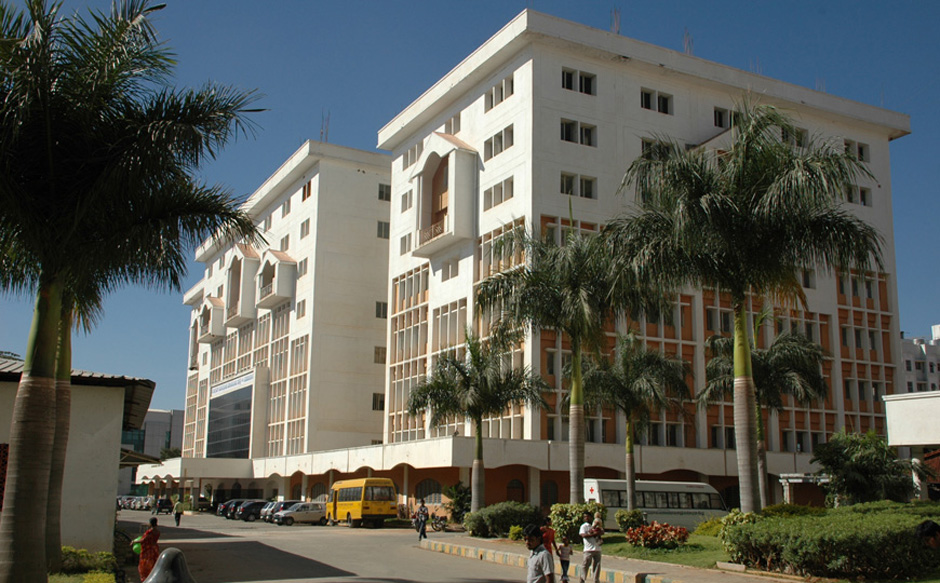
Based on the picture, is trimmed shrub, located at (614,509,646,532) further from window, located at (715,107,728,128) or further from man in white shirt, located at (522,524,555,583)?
window, located at (715,107,728,128)

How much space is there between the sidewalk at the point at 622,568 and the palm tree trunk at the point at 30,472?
10915 mm

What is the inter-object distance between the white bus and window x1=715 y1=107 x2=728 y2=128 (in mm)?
25861

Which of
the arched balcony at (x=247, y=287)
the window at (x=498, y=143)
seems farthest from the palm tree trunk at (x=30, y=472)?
the arched balcony at (x=247, y=287)

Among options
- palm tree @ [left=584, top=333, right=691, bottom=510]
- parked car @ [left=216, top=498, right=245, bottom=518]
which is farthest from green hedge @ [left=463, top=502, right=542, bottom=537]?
parked car @ [left=216, top=498, right=245, bottom=518]

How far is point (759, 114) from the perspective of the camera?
19.0 meters

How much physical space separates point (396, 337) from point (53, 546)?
42.8 metres

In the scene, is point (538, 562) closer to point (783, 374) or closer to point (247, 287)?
point (783, 374)

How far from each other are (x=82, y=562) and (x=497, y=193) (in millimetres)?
34801

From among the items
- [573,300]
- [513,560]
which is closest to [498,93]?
[573,300]

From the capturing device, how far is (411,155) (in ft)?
193

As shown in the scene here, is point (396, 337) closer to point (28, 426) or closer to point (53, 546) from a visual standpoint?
point (53, 546)

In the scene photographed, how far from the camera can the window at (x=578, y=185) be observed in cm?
4600

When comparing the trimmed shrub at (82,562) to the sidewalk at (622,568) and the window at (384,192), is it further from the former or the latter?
the window at (384,192)

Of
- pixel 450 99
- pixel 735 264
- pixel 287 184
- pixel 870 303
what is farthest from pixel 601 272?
pixel 287 184
